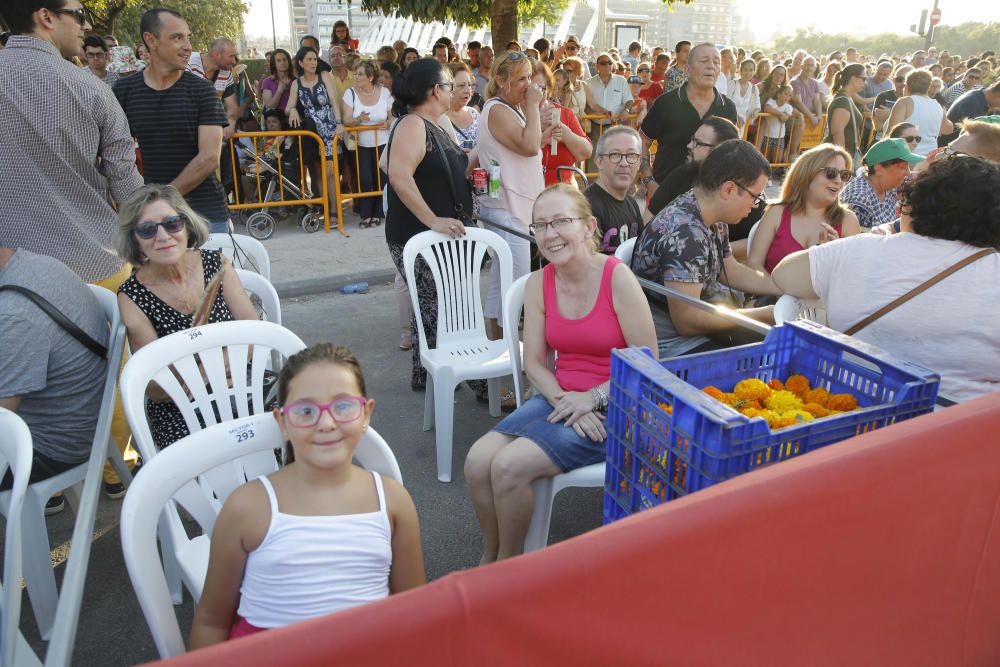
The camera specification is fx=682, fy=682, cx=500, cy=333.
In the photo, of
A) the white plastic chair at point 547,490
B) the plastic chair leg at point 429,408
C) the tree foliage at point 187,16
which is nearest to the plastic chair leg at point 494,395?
the plastic chair leg at point 429,408

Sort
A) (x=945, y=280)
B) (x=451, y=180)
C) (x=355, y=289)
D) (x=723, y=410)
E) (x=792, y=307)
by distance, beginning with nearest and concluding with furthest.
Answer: (x=723, y=410), (x=945, y=280), (x=792, y=307), (x=451, y=180), (x=355, y=289)

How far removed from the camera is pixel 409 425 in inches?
156

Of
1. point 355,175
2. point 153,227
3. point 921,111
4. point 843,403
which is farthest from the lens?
point 355,175

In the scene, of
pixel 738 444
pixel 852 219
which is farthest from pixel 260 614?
pixel 852 219

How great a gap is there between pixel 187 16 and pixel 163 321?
39476mm

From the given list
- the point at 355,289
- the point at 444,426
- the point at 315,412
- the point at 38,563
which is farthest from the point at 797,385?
the point at 355,289

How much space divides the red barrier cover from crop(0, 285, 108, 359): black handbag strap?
6.23 ft

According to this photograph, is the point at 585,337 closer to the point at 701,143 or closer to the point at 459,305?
the point at 459,305

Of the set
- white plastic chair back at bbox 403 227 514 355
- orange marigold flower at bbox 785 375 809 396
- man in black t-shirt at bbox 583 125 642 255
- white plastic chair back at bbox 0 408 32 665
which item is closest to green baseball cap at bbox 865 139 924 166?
man in black t-shirt at bbox 583 125 642 255

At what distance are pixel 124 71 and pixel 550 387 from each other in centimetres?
777

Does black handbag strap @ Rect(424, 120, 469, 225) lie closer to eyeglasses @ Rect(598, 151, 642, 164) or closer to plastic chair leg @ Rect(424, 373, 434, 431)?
eyeglasses @ Rect(598, 151, 642, 164)

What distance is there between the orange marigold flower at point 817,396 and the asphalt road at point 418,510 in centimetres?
132

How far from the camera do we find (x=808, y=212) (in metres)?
3.66

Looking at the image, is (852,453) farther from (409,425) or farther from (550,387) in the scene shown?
(409,425)
